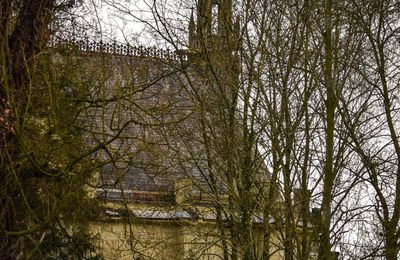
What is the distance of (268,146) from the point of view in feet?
38.5

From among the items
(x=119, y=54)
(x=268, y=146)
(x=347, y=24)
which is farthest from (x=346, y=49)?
(x=119, y=54)

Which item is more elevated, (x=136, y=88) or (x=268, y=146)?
(x=136, y=88)

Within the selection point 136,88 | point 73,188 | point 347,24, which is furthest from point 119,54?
point 347,24

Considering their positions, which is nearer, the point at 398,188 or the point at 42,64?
the point at 42,64

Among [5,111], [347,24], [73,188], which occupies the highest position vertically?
[347,24]

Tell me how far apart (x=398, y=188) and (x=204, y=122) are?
10.0 ft

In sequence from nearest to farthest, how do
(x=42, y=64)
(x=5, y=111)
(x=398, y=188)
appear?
(x=5, y=111)
(x=42, y=64)
(x=398, y=188)

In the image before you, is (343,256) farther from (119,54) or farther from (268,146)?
(119,54)

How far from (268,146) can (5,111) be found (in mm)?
3778

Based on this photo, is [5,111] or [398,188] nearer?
[5,111]

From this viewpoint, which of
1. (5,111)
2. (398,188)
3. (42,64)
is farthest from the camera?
(398,188)

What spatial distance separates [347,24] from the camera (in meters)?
11.6

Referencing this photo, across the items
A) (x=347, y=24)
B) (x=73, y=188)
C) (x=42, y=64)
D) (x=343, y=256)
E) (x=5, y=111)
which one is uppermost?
(x=347, y=24)

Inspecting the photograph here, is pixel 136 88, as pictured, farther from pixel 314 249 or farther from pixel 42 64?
pixel 314 249
